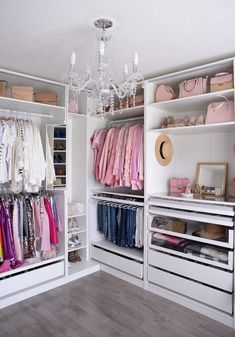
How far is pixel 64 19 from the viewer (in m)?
1.68

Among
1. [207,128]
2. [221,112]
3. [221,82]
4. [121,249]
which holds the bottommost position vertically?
[121,249]

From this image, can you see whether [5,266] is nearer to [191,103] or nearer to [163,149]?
[163,149]

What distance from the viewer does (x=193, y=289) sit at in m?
2.42

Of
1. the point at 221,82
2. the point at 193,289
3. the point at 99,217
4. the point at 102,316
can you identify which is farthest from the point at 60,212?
the point at 221,82

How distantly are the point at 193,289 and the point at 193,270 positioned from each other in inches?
7.0

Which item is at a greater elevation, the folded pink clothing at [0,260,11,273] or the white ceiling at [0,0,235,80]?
the white ceiling at [0,0,235,80]

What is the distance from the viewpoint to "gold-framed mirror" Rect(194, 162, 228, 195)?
2738mm

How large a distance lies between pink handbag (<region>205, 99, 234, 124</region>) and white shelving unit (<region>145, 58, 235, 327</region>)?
6 centimetres

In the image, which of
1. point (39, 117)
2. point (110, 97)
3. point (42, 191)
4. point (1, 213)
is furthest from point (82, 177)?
point (110, 97)

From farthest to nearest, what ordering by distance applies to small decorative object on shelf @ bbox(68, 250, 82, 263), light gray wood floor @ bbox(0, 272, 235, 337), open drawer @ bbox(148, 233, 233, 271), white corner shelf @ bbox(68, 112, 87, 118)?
small decorative object on shelf @ bbox(68, 250, 82, 263) → white corner shelf @ bbox(68, 112, 87, 118) → open drawer @ bbox(148, 233, 233, 271) → light gray wood floor @ bbox(0, 272, 235, 337)

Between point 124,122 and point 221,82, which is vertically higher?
point 221,82

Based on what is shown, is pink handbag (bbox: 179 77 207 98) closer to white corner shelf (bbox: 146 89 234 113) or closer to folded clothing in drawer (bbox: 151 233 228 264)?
white corner shelf (bbox: 146 89 234 113)

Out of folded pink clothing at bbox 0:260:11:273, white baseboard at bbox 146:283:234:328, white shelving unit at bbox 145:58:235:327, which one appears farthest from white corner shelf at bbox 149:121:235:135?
folded pink clothing at bbox 0:260:11:273

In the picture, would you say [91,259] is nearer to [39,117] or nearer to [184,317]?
[184,317]
